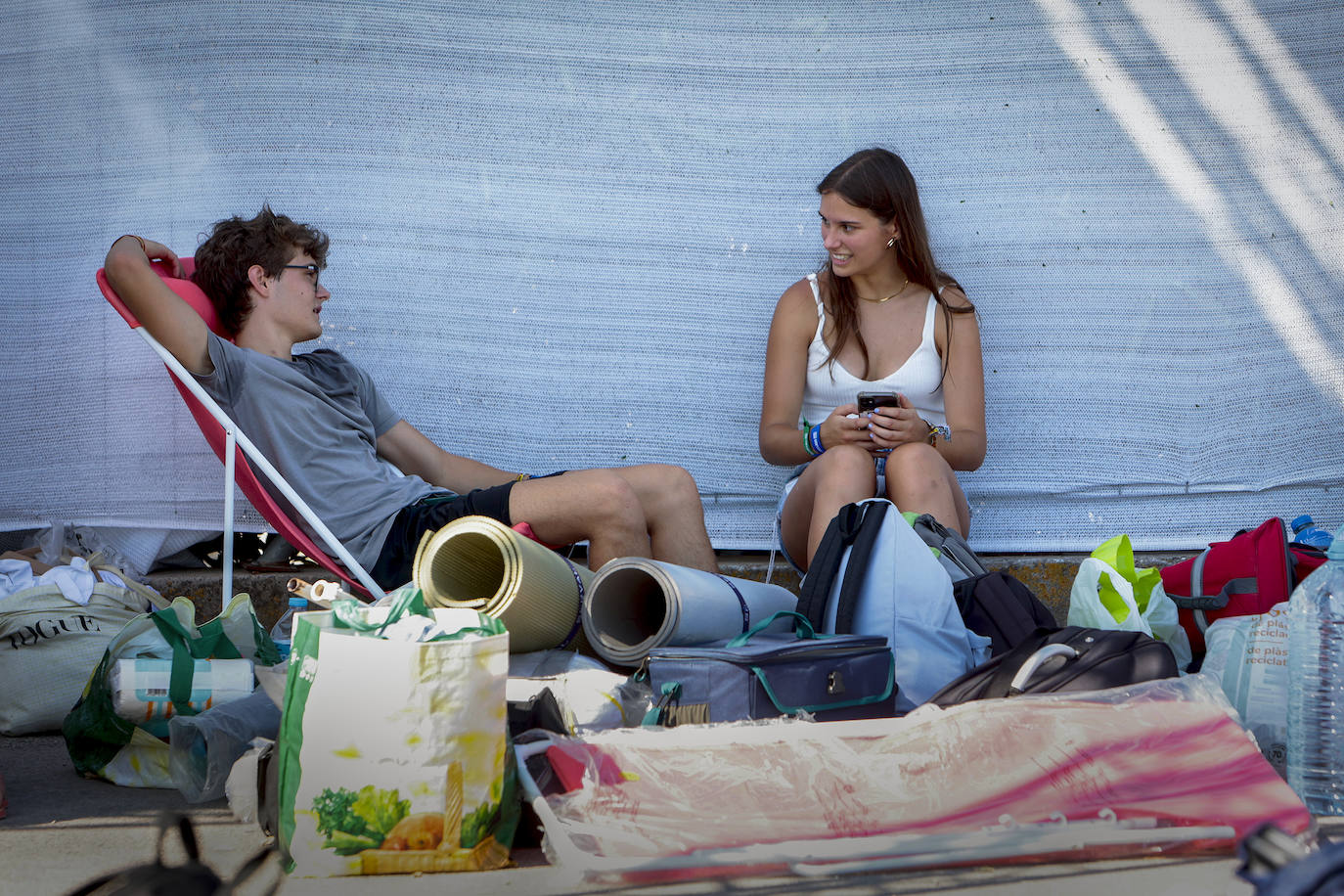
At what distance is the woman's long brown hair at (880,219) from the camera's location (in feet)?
9.80

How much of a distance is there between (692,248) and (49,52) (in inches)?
73.0

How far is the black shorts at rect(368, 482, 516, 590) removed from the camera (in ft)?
8.46

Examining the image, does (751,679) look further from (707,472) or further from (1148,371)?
(1148,371)

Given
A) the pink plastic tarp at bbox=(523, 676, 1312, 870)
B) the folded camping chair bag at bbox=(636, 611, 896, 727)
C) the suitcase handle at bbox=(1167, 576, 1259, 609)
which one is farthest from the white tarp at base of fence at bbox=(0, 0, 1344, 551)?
the pink plastic tarp at bbox=(523, 676, 1312, 870)

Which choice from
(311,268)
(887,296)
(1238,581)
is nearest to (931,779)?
(1238,581)

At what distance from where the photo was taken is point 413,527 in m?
2.60

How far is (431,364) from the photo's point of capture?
3.24 meters

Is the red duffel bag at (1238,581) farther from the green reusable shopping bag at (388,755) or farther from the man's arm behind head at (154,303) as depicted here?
the man's arm behind head at (154,303)

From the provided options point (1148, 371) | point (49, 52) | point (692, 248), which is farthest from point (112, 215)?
point (1148, 371)

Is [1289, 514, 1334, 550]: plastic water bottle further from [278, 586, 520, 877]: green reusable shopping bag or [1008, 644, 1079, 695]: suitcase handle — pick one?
[278, 586, 520, 877]: green reusable shopping bag

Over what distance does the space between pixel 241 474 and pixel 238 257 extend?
56 cm

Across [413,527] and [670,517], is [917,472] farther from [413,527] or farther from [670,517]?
[413,527]

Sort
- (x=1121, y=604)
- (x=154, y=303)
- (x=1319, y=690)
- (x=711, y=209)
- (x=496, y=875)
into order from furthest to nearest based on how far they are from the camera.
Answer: (x=711, y=209), (x=154, y=303), (x=1121, y=604), (x=1319, y=690), (x=496, y=875)

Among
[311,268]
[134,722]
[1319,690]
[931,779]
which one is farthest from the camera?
[311,268]
